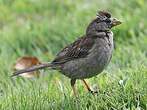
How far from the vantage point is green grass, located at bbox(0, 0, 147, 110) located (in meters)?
4.14

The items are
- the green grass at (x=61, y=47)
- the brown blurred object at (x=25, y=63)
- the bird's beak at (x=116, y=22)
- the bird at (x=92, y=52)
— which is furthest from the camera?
the brown blurred object at (x=25, y=63)

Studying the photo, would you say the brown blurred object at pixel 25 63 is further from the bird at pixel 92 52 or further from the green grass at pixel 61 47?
the bird at pixel 92 52

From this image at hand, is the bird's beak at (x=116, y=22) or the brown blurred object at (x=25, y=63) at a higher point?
the brown blurred object at (x=25, y=63)

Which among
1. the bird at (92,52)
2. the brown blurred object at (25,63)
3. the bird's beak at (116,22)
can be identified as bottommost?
the bird at (92,52)

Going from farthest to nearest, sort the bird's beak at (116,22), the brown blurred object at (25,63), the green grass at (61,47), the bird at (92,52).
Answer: the brown blurred object at (25,63) → the bird's beak at (116,22) → the bird at (92,52) → the green grass at (61,47)

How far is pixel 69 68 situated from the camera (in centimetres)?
461

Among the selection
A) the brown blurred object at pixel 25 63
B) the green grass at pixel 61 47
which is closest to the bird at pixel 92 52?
the green grass at pixel 61 47

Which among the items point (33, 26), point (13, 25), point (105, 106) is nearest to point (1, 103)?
point (105, 106)

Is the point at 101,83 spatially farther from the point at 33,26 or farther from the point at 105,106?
the point at 33,26

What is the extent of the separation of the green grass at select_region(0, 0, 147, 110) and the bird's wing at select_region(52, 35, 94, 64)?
37 cm

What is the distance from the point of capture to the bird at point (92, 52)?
14.2ft

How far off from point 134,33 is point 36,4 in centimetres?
298

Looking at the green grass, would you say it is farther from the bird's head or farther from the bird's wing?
the bird's wing

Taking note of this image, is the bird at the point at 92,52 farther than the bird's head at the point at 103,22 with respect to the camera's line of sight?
No
